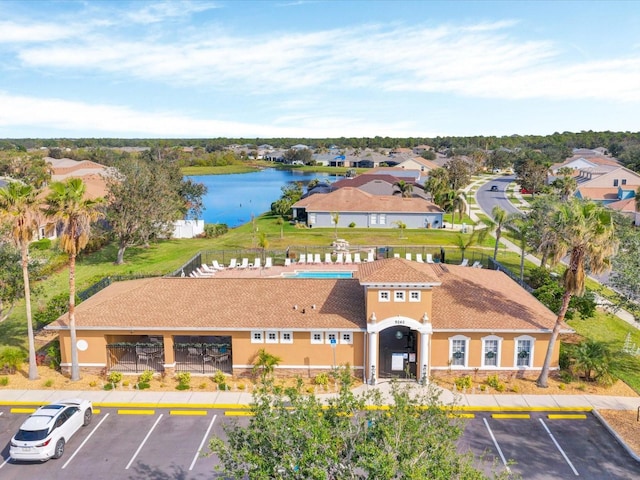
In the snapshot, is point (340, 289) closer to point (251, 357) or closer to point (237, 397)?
point (251, 357)

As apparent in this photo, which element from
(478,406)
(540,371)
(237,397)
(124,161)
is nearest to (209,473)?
(237,397)

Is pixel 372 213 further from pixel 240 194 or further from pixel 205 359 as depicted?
pixel 240 194

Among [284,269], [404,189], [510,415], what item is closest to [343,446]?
[510,415]

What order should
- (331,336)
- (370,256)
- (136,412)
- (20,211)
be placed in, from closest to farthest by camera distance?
1. (136,412)
2. (20,211)
3. (331,336)
4. (370,256)

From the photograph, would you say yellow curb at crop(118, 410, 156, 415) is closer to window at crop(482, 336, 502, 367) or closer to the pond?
window at crop(482, 336, 502, 367)

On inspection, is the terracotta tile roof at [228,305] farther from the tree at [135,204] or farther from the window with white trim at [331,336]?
the tree at [135,204]
